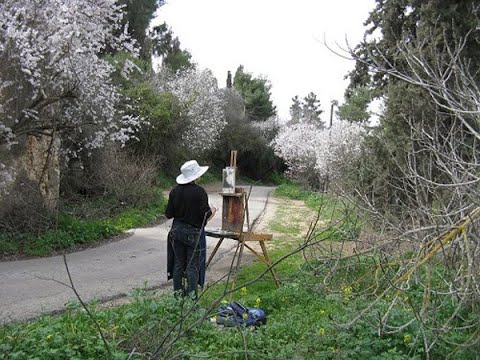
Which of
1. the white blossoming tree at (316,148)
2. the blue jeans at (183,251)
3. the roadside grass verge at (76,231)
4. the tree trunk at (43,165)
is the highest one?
the white blossoming tree at (316,148)

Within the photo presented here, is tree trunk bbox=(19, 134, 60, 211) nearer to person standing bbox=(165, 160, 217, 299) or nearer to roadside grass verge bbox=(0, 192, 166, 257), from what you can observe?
roadside grass verge bbox=(0, 192, 166, 257)

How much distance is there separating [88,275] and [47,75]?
4.66 metres

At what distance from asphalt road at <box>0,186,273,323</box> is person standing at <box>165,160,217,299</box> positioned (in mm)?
504

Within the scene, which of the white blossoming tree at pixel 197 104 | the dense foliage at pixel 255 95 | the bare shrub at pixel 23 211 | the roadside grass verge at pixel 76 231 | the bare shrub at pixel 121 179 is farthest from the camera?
the dense foliage at pixel 255 95

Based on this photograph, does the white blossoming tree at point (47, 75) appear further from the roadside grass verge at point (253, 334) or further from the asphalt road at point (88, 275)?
the roadside grass verge at point (253, 334)

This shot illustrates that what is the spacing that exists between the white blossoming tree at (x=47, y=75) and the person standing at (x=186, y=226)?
4.84 m

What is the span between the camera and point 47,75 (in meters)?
11.1

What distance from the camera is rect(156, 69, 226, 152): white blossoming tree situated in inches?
1167

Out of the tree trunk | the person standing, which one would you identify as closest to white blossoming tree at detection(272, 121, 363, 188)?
the tree trunk

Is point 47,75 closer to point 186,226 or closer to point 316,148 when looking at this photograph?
point 186,226

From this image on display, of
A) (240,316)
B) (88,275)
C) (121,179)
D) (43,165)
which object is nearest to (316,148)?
(121,179)

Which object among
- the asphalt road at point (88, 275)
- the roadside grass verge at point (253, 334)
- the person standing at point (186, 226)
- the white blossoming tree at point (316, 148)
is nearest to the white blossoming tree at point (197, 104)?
the white blossoming tree at point (316, 148)

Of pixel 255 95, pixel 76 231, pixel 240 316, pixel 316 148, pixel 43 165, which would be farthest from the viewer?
pixel 255 95

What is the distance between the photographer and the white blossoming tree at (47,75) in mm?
9883
